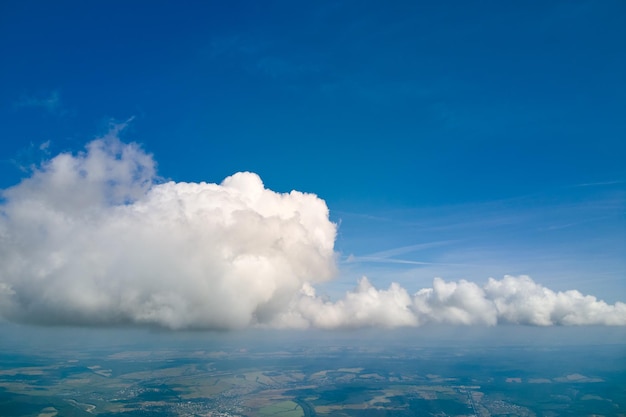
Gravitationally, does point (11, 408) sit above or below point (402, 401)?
above

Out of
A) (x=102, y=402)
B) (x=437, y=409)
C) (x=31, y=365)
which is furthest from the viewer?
(x=31, y=365)

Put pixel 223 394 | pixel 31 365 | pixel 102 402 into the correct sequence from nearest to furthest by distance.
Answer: pixel 102 402 → pixel 223 394 → pixel 31 365

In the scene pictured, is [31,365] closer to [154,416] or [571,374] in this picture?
[154,416]

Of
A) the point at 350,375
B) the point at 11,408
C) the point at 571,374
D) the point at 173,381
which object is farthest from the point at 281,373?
the point at 571,374

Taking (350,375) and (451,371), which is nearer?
(350,375)

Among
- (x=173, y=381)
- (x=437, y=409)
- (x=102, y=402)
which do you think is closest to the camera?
(x=102, y=402)

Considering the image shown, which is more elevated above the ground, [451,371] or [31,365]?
[31,365]

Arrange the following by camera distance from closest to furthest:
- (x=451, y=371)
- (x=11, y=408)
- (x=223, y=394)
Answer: (x=11, y=408)
(x=223, y=394)
(x=451, y=371)

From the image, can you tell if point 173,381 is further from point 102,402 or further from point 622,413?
point 622,413

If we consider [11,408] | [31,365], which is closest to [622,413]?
[11,408]

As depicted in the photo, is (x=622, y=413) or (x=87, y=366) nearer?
(x=622, y=413)
